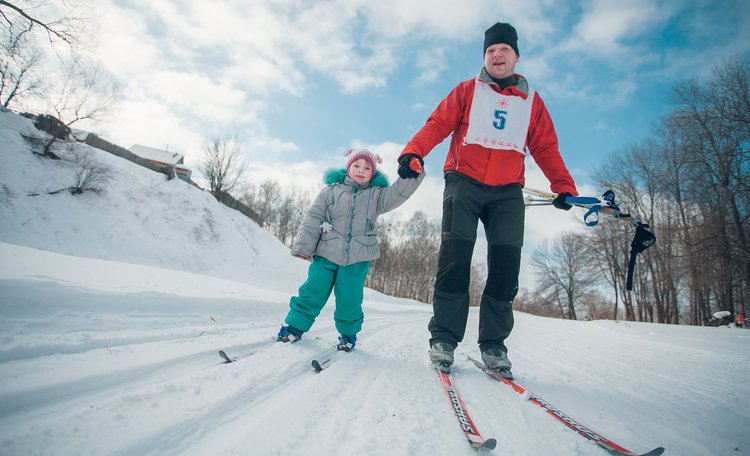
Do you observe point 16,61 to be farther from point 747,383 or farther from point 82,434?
point 747,383

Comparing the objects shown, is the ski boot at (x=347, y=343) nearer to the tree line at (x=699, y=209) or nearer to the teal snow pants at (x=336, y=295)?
the teal snow pants at (x=336, y=295)

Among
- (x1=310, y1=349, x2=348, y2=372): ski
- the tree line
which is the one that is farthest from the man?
the tree line

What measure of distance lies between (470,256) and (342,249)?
3.20 feet

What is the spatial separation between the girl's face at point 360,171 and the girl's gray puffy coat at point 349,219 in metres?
0.04

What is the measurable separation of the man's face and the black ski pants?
88 cm

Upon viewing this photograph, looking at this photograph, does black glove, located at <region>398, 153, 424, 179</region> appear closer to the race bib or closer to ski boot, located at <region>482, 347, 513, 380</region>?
the race bib

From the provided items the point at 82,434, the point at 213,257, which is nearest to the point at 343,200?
the point at 82,434

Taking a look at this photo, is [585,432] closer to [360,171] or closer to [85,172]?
[360,171]

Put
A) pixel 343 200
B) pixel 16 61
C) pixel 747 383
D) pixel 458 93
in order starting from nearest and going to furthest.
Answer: pixel 747 383 → pixel 458 93 → pixel 343 200 → pixel 16 61

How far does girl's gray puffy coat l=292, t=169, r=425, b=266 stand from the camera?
225 cm


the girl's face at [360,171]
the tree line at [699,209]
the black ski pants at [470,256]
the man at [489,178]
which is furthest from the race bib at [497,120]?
the tree line at [699,209]

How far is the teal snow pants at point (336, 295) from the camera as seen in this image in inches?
86.4

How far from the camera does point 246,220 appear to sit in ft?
68.9

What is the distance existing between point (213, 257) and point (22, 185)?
24.8 ft
